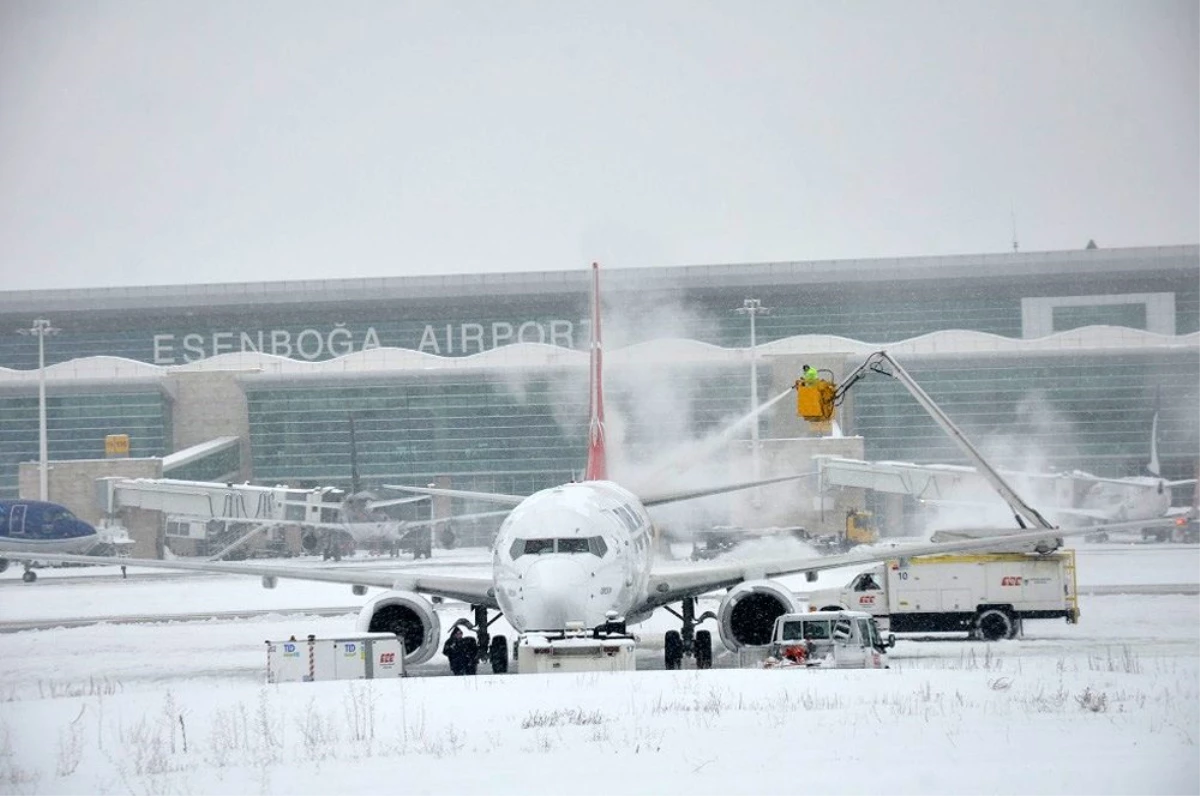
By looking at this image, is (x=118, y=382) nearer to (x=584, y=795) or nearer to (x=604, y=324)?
(x=604, y=324)

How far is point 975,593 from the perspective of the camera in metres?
39.6

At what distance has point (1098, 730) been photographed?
19.6m

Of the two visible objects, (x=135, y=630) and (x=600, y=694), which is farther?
(x=135, y=630)

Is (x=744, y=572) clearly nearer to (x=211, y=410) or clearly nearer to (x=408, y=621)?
(x=408, y=621)

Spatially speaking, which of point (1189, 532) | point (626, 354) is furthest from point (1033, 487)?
point (626, 354)

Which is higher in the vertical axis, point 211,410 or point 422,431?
point 211,410

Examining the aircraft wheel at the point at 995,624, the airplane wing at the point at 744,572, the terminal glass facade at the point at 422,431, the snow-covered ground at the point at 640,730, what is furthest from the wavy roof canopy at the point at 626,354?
the snow-covered ground at the point at 640,730

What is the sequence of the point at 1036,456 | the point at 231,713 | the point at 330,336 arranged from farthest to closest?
1. the point at 330,336
2. the point at 1036,456
3. the point at 231,713

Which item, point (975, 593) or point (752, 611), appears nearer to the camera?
point (752, 611)

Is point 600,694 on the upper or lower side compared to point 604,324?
lower

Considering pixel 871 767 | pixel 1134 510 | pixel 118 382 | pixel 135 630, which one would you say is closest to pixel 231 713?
pixel 871 767

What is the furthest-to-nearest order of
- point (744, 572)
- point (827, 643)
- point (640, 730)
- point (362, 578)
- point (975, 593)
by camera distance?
point (975, 593) → point (362, 578) → point (744, 572) → point (827, 643) → point (640, 730)

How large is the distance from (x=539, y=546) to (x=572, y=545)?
2.30 ft

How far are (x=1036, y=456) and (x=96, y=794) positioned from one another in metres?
99.6
